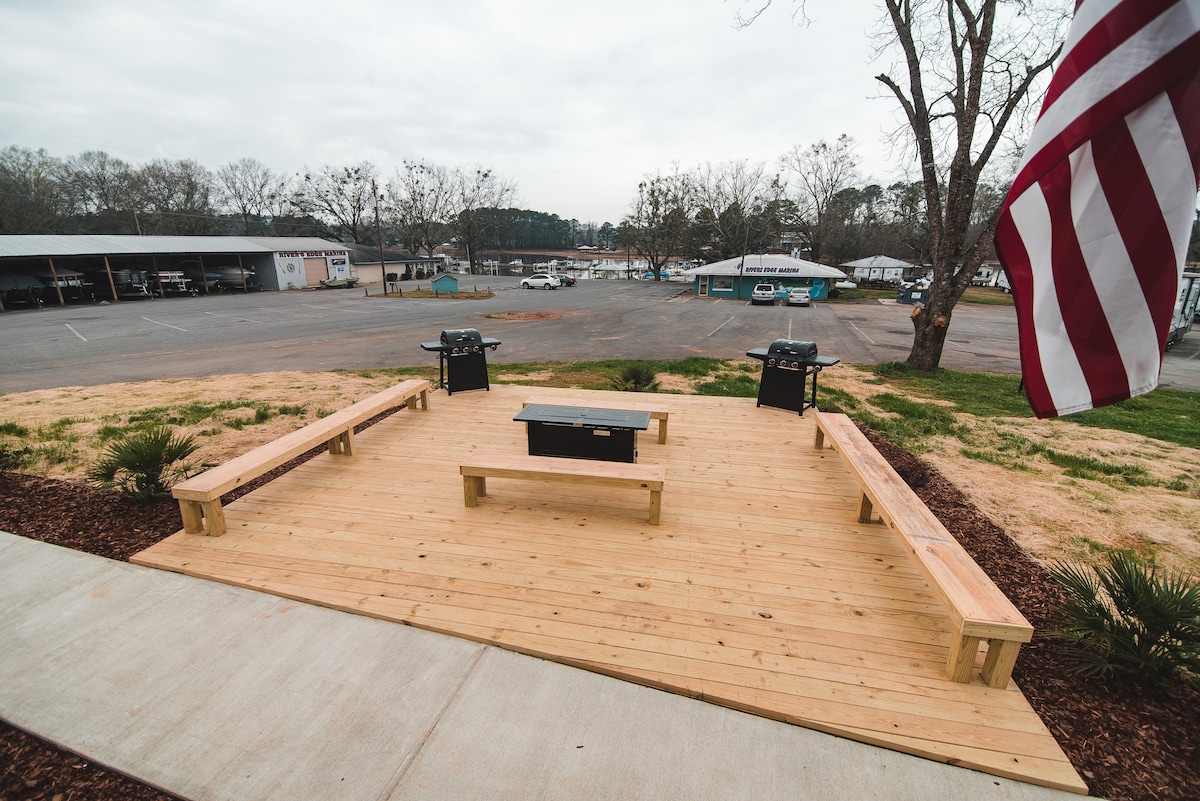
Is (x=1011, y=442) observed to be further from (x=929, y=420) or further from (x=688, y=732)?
(x=688, y=732)

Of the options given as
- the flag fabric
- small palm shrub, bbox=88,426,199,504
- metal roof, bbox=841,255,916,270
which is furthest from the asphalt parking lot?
metal roof, bbox=841,255,916,270

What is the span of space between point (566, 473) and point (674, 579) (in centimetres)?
114

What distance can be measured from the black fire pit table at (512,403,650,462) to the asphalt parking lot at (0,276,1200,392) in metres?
8.78

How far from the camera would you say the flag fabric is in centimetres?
141

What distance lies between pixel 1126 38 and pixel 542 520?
3858 mm

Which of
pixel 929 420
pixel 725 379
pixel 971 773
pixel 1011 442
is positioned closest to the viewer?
pixel 971 773

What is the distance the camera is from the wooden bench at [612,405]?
569 centimetres

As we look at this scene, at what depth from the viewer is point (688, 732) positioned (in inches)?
92.1

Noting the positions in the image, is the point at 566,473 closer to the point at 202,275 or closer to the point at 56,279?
the point at 56,279

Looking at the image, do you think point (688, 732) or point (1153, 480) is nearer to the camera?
point (688, 732)

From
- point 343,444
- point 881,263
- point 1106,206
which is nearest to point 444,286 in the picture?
point 343,444

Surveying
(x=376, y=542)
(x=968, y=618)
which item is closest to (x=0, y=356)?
(x=376, y=542)

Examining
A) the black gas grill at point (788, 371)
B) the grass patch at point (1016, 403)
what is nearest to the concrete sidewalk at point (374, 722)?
the black gas grill at point (788, 371)

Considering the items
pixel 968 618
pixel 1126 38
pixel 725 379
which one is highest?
pixel 1126 38
